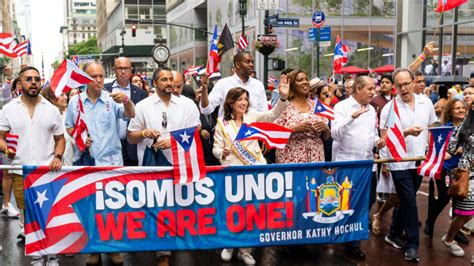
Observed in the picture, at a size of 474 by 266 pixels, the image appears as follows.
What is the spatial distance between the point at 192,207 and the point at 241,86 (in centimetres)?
213

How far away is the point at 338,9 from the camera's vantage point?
32969 millimetres

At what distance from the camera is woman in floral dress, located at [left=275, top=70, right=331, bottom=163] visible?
607 cm

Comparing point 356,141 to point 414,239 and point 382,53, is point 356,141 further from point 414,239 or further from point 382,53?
point 382,53

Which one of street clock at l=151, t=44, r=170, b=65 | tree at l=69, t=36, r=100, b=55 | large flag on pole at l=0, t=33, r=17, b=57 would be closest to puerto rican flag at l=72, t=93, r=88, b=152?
street clock at l=151, t=44, r=170, b=65

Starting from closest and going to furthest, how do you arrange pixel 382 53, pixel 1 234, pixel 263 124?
pixel 263 124, pixel 1 234, pixel 382 53

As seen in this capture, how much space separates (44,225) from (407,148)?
4004mm

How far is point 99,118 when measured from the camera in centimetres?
614

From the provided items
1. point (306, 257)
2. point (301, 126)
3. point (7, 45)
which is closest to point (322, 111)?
point (301, 126)

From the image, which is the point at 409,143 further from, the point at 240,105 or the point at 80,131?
the point at 80,131

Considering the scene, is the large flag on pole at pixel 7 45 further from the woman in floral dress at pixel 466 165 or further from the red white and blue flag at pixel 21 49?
the woman in floral dress at pixel 466 165

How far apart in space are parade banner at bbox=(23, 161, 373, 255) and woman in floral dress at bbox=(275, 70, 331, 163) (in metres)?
0.33

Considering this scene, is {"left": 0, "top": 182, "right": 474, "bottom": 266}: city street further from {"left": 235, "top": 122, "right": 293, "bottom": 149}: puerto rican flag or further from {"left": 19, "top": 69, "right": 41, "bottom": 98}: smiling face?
{"left": 19, "top": 69, "right": 41, "bottom": 98}: smiling face

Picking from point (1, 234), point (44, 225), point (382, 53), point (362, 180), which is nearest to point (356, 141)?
point (362, 180)

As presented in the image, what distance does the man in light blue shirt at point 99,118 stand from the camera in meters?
6.11
